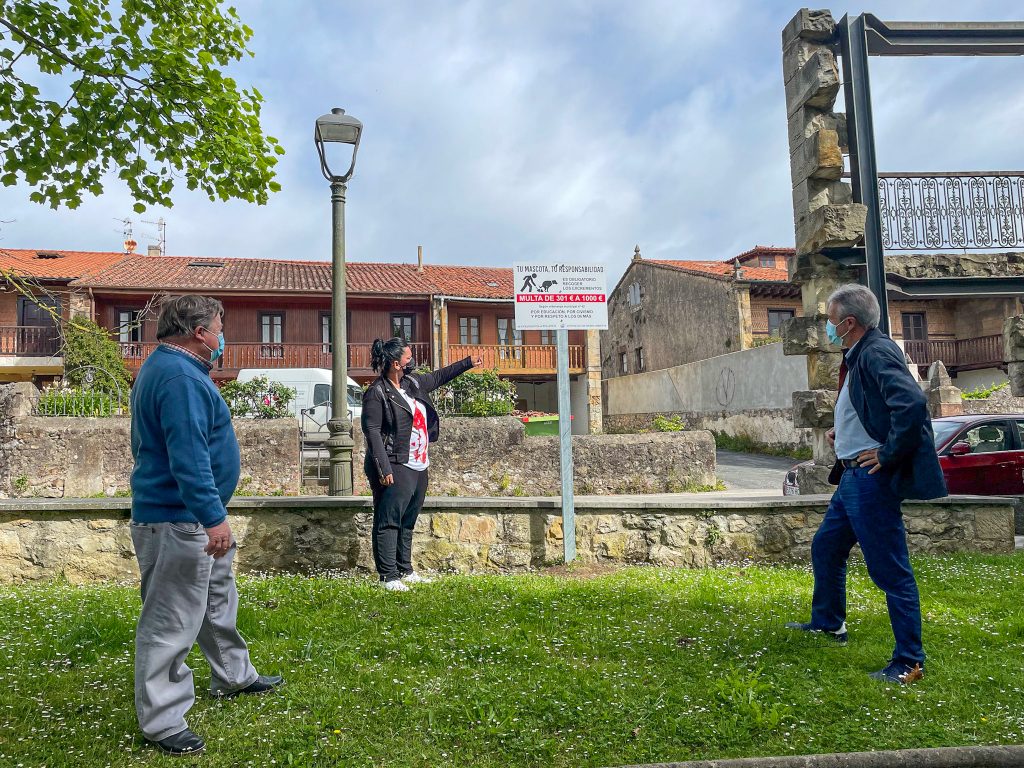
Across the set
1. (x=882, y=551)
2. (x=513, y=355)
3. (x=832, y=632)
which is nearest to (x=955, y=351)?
(x=513, y=355)

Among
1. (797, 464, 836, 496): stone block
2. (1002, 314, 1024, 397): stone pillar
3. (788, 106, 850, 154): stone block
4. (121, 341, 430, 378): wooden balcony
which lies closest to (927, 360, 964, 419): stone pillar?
(1002, 314, 1024, 397): stone pillar

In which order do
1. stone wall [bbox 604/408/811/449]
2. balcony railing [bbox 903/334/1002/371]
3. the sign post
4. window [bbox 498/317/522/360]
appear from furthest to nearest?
window [bbox 498/317/522/360], balcony railing [bbox 903/334/1002/371], stone wall [bbox 604/408/811/449], the sign post

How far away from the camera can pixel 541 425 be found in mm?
16734

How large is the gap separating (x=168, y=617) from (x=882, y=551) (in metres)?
3.33

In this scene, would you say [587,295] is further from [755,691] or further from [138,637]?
[138,637]

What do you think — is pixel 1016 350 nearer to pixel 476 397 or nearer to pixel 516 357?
pixel 476 397

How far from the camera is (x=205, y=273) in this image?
87.4 feet

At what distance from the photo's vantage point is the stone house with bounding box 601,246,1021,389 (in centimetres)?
2633

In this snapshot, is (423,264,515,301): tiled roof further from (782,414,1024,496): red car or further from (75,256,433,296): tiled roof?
(782,414,1024,496): red car

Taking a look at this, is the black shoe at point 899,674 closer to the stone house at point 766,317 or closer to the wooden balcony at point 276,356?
the wooden balcony at point 276,356

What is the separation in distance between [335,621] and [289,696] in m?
1.16

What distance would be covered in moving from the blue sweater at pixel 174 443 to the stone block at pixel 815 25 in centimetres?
812

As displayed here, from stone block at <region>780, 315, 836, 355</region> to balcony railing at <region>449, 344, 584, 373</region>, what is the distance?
18184 mm

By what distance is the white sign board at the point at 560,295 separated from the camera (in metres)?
6.29
